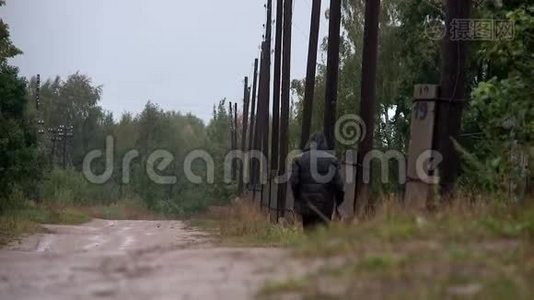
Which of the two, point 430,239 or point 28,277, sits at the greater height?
point 430,239

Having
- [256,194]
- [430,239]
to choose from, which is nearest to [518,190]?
[430,239]

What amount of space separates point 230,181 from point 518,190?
196ft

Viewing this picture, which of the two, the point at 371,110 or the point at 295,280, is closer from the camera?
the point at 295,280

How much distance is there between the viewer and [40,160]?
121 feet

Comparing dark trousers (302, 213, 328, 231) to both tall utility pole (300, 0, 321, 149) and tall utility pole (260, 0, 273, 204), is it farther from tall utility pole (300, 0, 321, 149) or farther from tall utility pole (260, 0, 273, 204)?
tall utility pole (260, 0, 273, 204)

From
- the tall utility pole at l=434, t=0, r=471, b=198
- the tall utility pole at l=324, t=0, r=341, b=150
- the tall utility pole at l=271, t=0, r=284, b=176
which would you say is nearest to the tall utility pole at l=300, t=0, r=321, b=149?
the tall utility pole at l=324, t=0, r=341, b=150

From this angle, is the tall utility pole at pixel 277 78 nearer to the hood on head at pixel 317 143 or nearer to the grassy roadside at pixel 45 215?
the grassy roadside at pixel 45 215

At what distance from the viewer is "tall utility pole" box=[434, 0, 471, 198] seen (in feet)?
37.2

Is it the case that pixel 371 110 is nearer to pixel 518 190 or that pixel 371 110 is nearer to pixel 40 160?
pixel 518 190

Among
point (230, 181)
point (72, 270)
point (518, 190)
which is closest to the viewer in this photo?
point (72, 270)

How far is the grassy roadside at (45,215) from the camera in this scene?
2348 centimetres

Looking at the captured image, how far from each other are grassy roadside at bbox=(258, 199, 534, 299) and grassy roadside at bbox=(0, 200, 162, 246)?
12535 millimetres

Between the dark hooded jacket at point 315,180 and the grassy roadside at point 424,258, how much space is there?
4.22 metres

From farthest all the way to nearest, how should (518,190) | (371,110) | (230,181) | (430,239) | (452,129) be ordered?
(230,181) → (371,110) → (452,129) → (518,190) → (430,239)
